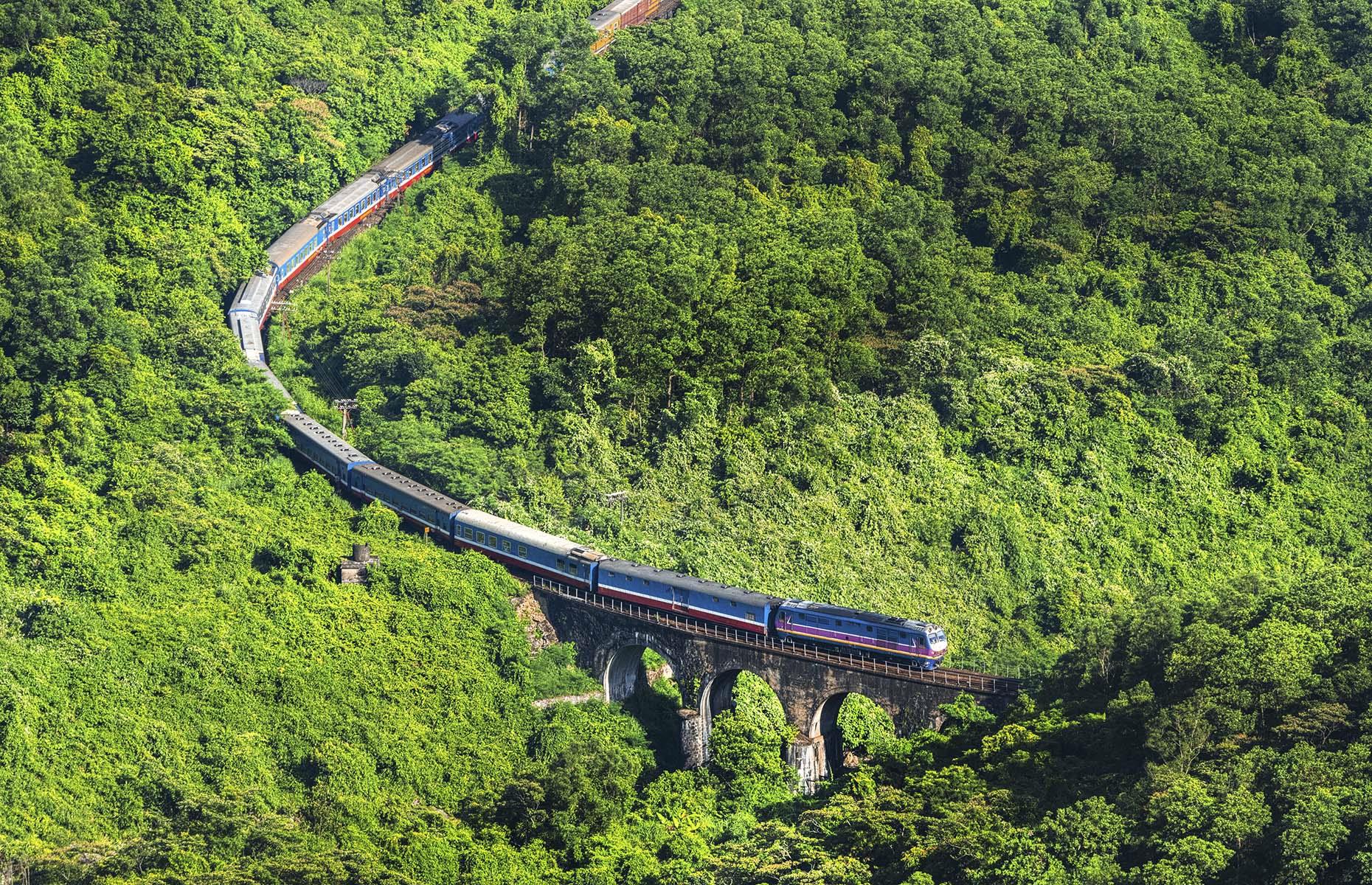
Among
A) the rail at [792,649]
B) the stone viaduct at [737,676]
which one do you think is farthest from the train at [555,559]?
the stone viaduct at [737,676]

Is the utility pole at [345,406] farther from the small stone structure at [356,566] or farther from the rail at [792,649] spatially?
the rail at [792,649]

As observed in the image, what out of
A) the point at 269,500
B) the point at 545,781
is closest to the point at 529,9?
the point at 269,500

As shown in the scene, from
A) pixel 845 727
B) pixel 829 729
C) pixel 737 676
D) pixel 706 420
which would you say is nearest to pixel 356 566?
pixel 737 676

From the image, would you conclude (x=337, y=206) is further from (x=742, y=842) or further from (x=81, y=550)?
(x=742, y=842)

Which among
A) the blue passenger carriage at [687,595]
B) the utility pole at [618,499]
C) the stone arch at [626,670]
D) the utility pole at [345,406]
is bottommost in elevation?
the stone arch at [626,670]

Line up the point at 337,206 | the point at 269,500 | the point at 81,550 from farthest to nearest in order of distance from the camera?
the point at 337,206 < the point at 269,500 < the point at 81,550

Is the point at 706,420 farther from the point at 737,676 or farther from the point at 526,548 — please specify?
the point at 737,676
